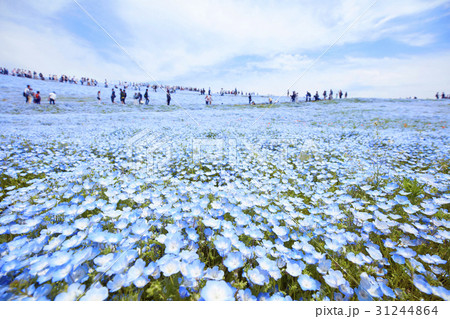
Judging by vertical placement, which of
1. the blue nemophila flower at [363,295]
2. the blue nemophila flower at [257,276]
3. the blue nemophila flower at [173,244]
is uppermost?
the blue nemophila flower at [173,244]

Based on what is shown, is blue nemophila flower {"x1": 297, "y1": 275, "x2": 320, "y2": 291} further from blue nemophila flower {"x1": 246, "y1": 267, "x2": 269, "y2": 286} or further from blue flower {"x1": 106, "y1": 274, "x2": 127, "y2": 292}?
blue flower {"x1": 106, "y1": 274, "x2": 127, "y2": 292}

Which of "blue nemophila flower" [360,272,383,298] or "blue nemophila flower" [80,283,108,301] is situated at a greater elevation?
"blue nemophila flower" [80,283,108,301]

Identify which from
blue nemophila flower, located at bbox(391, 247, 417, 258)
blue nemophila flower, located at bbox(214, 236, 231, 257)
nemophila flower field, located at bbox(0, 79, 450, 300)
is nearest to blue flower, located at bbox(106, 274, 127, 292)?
nemophila flower field, located at bbox(0, 79, 450, 300)

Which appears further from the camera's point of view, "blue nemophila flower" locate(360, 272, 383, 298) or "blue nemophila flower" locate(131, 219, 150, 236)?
"blue nemophila flower" locate(131, 219, 150, 236)

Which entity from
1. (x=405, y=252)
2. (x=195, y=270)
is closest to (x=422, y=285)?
(x=405, y=252)

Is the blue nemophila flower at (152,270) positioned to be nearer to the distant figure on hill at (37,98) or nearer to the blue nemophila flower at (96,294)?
the blue nemophila flower at (96,294)

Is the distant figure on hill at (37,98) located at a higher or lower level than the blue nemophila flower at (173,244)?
higher

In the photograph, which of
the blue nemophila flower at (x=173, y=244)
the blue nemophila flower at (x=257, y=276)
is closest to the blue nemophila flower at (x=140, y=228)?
the blue nemophila flower at (x=173, y=244)

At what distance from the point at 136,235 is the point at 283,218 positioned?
1.52 m

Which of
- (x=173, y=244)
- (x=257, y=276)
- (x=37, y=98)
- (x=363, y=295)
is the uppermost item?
(x=37, y=98)

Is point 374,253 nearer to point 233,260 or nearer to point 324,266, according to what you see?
point 324,266
